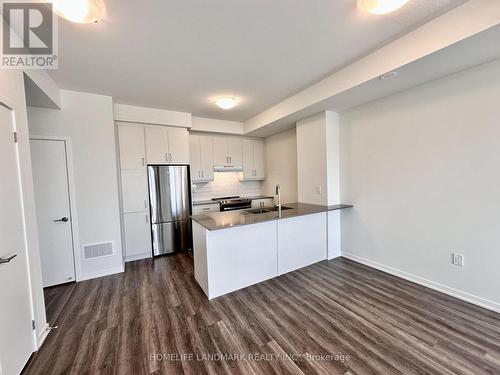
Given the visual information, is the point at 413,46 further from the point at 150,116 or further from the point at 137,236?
the point at 137,236

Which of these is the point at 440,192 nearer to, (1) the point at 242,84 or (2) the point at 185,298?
(1) the point at 242,84

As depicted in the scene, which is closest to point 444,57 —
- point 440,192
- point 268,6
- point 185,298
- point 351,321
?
point 440,192

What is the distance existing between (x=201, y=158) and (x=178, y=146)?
2.45 ft

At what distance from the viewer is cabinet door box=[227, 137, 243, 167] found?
16.8ft

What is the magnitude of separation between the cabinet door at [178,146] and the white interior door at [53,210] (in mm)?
1574

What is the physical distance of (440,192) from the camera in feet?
8.07

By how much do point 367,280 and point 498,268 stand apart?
126cm

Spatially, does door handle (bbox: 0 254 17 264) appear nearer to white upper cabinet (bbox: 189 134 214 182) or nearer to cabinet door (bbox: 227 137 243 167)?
white upper cabinet (bbox: 189 134 214 182)

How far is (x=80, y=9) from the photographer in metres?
1.47

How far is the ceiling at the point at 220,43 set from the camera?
1.63 m

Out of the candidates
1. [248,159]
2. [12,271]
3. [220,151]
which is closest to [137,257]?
[12,271]

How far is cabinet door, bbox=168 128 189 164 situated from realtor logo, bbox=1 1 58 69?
6.69 feet

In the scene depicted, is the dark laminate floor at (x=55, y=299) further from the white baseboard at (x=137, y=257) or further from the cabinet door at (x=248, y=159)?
the cabinet door at (x=248, y=159)

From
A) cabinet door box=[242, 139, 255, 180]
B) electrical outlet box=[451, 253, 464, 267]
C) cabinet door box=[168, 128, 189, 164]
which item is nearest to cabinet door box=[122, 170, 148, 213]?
cabinet door box=[168, 128, 189, 164]
